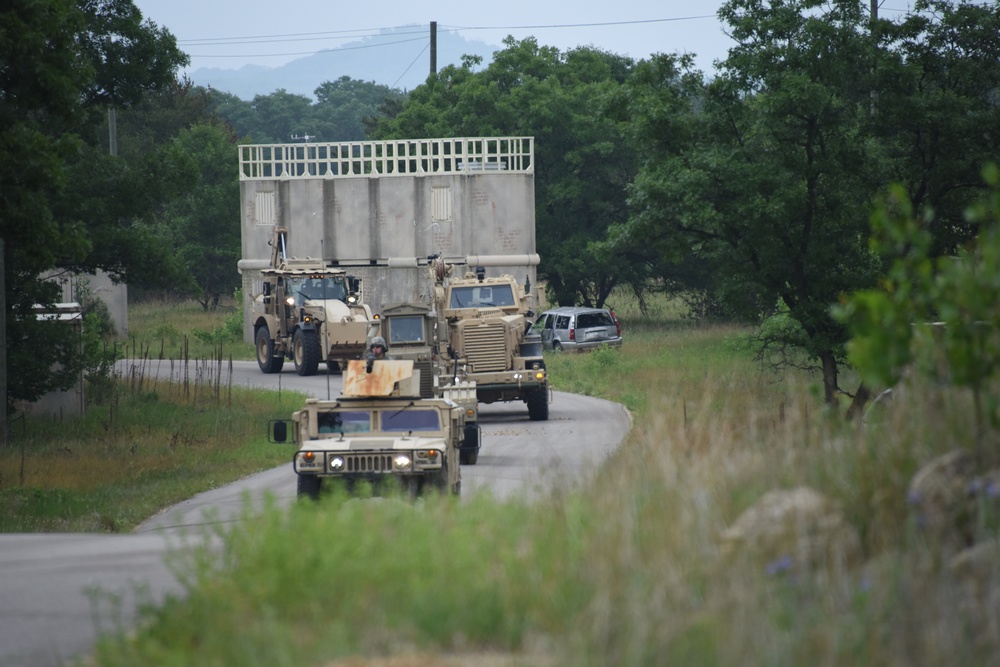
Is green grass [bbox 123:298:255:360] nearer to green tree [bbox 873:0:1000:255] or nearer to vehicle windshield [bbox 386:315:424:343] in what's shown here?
vehicle windshield [bbox 386:315:424:343]

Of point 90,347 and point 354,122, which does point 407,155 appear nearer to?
point 90,347

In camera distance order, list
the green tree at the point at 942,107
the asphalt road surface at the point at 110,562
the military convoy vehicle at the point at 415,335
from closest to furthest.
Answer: the asphalt road surface at the point at 110,562, the green tree at the point at 942,107, the military convoy vehicle at the point at 415,335

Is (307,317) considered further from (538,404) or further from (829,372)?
(829,372)

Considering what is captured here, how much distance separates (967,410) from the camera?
681 centimetres

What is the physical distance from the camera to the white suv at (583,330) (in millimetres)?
40375

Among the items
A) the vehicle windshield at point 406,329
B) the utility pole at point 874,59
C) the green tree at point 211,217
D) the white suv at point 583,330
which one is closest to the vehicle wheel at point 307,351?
the white suv at point 583,330

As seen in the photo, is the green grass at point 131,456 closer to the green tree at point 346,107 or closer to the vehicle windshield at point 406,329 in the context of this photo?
the vehicle windshield at point 406,329

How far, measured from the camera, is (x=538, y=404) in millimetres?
25594

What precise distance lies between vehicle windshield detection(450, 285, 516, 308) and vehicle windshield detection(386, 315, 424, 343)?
10.6 feet

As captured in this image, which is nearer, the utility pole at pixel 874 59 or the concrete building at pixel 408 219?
the utility pole at pixel 874 59

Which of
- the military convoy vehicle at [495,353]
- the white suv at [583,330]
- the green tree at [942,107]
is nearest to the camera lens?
the green tree at [942,107]

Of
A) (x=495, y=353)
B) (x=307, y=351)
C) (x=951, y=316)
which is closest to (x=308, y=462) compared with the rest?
(x=951, y=316)

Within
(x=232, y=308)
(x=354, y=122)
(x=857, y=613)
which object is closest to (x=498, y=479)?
(x=857, y=613)

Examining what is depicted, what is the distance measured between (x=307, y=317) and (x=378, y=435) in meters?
20.6
